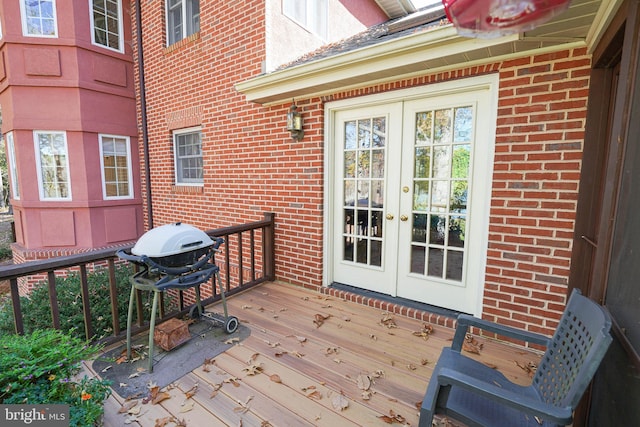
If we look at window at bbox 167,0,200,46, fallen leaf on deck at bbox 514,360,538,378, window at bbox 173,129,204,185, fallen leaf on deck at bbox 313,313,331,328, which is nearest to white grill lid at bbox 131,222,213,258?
fallen leaf on deck at bbox 313,313,331,328

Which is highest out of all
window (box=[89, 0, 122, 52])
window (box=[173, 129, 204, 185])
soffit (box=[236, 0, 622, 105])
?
window (box=[89, 0, 122, 52])

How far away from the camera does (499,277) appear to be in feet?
8.09

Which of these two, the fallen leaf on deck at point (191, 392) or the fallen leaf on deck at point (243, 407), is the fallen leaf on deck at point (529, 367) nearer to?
the fallen leaf on deck at point (243, 407)

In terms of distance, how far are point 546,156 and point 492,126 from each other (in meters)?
0.44

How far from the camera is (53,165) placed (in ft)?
17.9

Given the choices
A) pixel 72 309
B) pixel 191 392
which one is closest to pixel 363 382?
pixel 191 392

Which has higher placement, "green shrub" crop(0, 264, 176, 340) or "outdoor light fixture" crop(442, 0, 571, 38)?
"outdoor light fixture" crop(442, 0, 571, 38)

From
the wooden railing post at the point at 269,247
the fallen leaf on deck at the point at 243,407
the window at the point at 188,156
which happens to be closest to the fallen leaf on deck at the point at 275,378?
the fallen leaf on deck at the point at 243,407

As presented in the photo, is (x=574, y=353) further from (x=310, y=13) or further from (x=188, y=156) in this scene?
(x=188, y=156)

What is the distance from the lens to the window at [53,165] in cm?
538

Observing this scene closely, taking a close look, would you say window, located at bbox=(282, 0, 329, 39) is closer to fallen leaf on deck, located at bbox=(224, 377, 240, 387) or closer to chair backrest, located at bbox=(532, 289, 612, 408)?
fallen leaf on deck, located at bbox=(224, 377, 240, 387)

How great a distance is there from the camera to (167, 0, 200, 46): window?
15.6 feet

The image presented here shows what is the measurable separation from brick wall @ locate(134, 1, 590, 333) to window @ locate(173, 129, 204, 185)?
16 cm

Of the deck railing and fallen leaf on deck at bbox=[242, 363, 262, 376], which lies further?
fallen leaf on deck at bbox=[242, 363, 262, 376]
